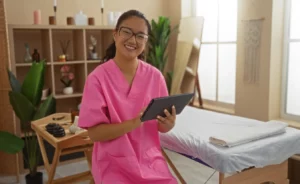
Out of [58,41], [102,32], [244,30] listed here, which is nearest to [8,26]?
[58,41]

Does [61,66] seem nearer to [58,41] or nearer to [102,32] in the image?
[58,41]

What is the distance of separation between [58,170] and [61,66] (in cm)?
119

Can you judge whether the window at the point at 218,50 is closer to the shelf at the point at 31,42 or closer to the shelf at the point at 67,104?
the shelf at the point at 67,104

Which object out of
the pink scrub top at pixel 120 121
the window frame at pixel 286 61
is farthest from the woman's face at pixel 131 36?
the window frame at pixel 286 61

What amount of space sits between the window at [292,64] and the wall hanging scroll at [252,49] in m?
0.25

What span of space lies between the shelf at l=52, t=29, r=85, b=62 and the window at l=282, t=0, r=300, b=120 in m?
2.20

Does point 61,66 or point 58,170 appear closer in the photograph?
point 58,170

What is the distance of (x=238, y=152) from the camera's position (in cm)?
182

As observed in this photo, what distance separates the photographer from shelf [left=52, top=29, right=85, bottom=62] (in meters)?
3.77

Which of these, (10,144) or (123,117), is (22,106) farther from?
(123,117)

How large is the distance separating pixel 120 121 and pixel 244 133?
91 cm

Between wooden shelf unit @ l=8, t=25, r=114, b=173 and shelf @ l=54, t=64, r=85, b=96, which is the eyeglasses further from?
shelf @ l=54, t=64, r=85, b=96

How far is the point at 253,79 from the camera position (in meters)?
3.23

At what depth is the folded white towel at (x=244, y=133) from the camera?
1.91 m
